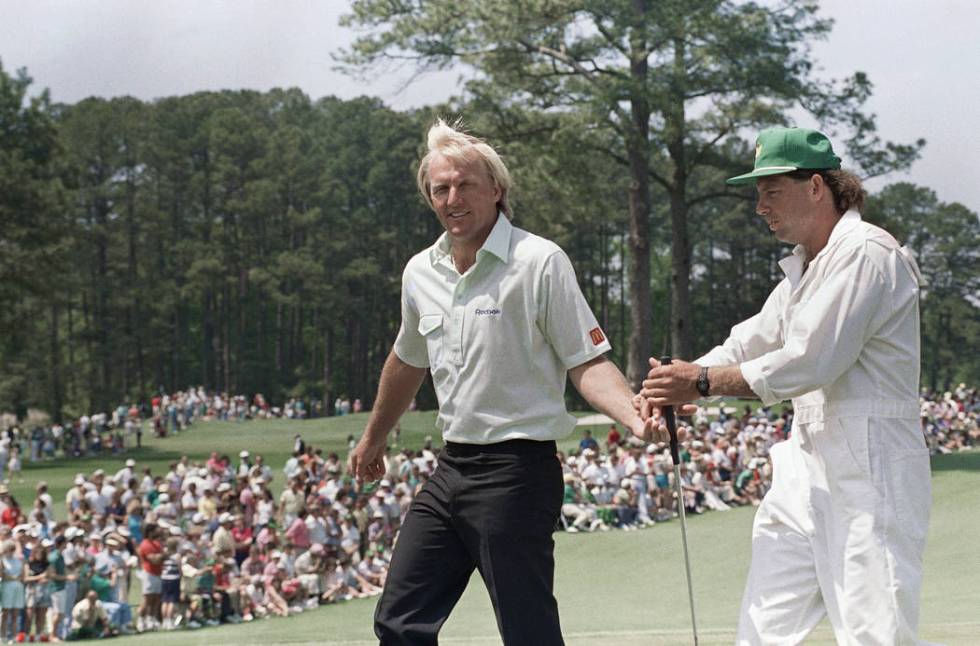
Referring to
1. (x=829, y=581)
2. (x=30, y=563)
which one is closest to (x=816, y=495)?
(x=829, y=581)

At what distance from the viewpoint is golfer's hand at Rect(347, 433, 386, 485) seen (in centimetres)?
452

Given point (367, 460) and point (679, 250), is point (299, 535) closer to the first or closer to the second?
point (367, 460)

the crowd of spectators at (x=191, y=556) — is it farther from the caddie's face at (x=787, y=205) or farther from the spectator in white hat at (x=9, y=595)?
the caddie's face at (x=787, y=205)

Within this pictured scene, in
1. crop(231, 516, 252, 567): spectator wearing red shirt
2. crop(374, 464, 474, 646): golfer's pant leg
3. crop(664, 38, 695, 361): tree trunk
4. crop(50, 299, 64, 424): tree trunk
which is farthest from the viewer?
crop(50, 299, 64, 424): tree trunk

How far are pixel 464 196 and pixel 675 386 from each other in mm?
813

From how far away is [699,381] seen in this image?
374 cm

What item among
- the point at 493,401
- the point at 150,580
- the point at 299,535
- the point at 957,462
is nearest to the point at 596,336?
the point at 493,401

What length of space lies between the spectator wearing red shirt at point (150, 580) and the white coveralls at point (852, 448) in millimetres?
12207

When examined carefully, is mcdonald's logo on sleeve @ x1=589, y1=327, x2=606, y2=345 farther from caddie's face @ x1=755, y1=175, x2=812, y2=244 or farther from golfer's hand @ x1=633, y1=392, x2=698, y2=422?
caddie's face @ x1=755, y1=175, x2=812, y2=244

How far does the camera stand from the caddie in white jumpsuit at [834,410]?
3426 mm

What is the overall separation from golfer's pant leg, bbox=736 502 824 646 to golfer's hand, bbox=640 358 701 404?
0.44 metres

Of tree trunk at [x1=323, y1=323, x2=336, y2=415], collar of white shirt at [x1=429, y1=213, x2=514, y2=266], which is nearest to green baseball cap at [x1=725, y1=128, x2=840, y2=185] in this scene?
collar of white shirt at [x1=429, y1=213, x2=514, y2=266]

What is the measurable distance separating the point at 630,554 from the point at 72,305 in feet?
186

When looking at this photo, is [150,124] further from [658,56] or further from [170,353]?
[658,56]
